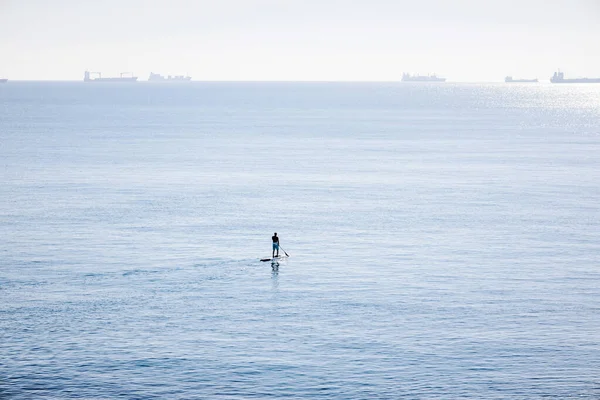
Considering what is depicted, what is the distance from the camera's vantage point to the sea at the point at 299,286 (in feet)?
167

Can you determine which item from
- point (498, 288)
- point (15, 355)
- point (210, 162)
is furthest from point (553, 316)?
point (210, 162)

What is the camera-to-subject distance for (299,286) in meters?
69.9

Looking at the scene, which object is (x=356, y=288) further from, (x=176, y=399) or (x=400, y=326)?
(x=176, y=399)

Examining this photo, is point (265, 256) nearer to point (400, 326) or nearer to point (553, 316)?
point (400, 326)

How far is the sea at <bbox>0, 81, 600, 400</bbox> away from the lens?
51031mm

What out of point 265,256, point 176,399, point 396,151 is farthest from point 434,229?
point 396,151

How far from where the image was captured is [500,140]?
197625mm

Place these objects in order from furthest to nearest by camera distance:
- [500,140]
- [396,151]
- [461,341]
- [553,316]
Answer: [500,140] < [396,151] < [553,316] < [461,341]

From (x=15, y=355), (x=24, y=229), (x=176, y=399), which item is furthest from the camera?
(x=24, y=229)

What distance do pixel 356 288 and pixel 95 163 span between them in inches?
3370

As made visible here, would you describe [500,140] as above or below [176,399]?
above

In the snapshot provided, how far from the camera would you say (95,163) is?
472 feet

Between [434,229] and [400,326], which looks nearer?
[400,326]

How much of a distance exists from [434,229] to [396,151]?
8220cm
